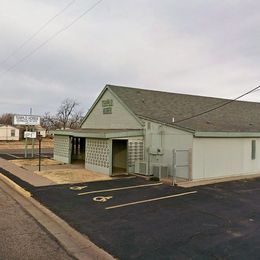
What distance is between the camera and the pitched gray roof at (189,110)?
18737 millimetres

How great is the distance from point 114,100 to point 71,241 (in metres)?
15.5

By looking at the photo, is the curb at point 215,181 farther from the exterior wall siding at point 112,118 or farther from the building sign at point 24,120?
the building sign at point 24,120

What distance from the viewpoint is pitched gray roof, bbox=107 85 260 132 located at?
18.7m

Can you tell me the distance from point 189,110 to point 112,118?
568 cm

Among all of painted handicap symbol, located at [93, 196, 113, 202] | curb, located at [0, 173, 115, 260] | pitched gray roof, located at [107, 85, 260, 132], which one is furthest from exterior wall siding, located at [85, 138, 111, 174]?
curb, located at [0, 173, 115, 260]

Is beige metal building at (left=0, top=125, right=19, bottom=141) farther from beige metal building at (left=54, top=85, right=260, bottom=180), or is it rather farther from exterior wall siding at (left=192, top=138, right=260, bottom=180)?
exterior wall siding at (left=192, top=138, right=260, bottom=180)

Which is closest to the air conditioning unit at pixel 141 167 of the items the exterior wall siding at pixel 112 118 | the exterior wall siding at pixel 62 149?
the exterior wall siding at pixel 112 118

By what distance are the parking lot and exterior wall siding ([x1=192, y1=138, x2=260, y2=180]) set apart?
1637mm

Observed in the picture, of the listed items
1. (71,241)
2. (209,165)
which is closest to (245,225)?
(71,241)

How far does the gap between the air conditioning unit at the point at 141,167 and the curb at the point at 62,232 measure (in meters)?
7.24

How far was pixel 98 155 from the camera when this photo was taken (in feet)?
62.6

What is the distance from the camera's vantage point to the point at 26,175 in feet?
57.1

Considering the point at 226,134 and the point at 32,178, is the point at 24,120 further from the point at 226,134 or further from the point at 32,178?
the point at 226,134

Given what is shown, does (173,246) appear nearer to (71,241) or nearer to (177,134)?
(71,241)
